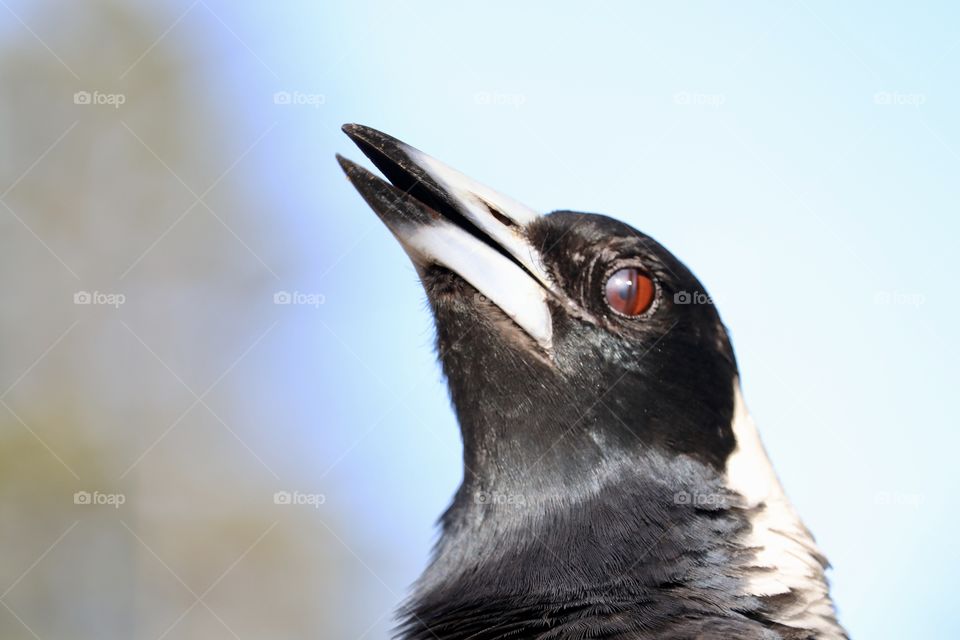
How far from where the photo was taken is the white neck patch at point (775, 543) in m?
3.01

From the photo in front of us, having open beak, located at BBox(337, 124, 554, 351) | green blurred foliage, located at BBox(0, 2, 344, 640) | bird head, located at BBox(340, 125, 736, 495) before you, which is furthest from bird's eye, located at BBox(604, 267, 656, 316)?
green blurred foliage, located at BBox(0, 2, 344, 640)

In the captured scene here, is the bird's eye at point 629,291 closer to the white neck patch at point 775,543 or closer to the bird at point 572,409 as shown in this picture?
the bird at point 572,409

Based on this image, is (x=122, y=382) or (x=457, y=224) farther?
(x=122, y=382)

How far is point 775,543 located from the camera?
3227 mm

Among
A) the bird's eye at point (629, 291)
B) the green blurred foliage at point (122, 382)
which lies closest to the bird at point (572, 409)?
the bird's eye at point (629, 291)

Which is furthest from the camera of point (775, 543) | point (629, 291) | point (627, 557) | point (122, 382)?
point (122, 382)

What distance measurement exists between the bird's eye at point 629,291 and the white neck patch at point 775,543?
18.9 inches

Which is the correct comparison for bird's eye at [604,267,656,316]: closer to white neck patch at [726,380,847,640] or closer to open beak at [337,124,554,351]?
open beak at [337,124,554,351]

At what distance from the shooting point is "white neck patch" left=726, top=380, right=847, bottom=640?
3012 mm

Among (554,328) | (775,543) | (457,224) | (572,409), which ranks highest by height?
(457,224)

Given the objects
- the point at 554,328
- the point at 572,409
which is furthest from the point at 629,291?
the point at 572,409

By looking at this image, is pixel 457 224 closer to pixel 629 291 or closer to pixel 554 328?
pixel 554 328

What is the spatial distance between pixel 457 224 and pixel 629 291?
1.83ft

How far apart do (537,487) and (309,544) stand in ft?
28.1
